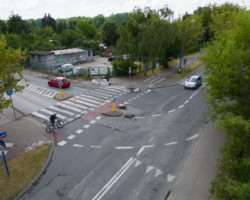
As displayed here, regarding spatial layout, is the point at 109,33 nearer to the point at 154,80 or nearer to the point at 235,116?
the point at 154,80

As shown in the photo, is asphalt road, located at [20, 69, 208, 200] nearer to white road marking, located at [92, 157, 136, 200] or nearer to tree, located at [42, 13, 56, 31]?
white road marking, located at [92, 157, 136, 200]

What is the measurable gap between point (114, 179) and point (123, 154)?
2.09 m

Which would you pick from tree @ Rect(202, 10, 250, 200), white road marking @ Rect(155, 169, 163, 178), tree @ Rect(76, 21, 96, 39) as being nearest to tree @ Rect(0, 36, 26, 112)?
white road marking @ Rect(155, 169, 163, 178)

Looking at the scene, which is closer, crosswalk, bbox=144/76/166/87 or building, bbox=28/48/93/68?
crosswalk, bbox=144/76/166/87

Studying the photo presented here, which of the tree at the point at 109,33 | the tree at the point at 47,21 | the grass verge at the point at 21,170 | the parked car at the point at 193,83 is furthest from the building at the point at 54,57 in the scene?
the tree at the point at 47,21

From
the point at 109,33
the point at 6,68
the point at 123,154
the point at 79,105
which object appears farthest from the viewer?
the point at 109,33

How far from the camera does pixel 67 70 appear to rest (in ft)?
118

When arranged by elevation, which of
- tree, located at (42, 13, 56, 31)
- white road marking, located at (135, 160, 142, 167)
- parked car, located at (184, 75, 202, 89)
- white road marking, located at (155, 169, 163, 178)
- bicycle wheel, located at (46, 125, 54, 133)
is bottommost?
white road marking, located at (155, 169, 163, 178)

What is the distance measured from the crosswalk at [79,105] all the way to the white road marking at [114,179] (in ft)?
25.3

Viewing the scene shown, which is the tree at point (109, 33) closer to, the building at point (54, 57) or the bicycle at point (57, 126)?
the building at point (54, 57)

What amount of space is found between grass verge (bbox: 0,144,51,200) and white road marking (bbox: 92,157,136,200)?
3818mm

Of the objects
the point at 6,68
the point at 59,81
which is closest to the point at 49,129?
the point at 6,68

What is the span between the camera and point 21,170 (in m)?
10.1

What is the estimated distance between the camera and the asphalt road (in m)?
8.77
